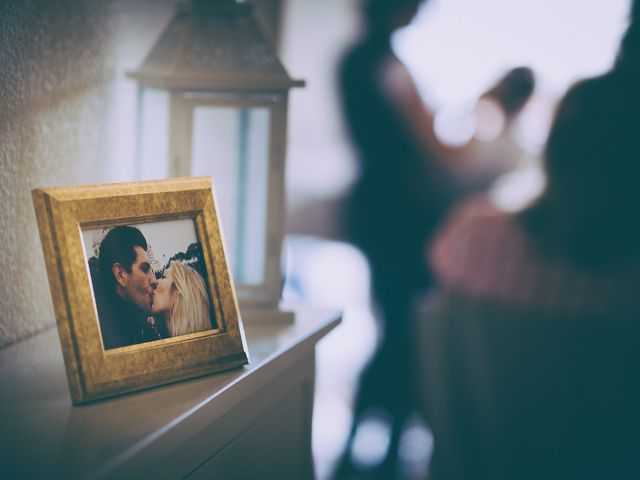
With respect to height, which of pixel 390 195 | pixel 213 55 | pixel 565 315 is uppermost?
pixel 213 55

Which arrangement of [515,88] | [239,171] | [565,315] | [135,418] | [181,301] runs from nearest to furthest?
[135,418] → [181,301] → [239,171] → [565,315] → [515,88]

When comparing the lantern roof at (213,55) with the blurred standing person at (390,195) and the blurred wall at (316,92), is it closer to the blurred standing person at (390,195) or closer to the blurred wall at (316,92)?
the blurred standing person at (390,195)

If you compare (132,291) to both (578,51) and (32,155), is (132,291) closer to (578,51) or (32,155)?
(32,155)

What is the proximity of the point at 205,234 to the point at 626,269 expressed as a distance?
2.47ft

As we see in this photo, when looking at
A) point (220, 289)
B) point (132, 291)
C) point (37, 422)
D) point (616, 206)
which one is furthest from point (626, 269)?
point (37, 422)

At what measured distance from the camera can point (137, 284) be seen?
0.72m

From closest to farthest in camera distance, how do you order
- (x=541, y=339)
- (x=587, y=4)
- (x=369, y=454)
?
(x=541, y=339), (x=369, y=454), (x=587, y=4)

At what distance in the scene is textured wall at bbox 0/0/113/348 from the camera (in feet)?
2.71

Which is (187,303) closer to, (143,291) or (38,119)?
(143,291)

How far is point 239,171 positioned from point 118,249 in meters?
0.33

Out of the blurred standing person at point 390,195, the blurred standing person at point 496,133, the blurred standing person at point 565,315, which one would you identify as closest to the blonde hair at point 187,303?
the blurred standing person at point 565,315

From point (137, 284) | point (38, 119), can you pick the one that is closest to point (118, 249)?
point (137, 284)

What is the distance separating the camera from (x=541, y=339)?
113 cm

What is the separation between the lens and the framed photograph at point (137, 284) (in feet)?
2.15
